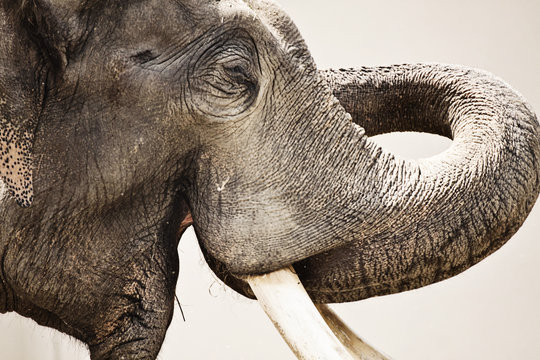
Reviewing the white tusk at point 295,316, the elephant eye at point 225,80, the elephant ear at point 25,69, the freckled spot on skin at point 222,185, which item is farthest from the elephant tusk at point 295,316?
the elephant ear at point 25,69

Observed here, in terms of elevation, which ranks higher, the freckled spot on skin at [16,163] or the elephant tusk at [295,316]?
the freckled spot on skin at [16,163]

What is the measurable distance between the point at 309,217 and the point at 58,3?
16.7 inches

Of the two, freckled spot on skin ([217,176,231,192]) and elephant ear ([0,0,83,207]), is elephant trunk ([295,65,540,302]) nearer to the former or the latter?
freckled spot on skin ([217,176,231,192])

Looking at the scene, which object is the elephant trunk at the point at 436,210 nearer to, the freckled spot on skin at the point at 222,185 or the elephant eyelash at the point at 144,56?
the freckled spot on skin at the point at 222,185

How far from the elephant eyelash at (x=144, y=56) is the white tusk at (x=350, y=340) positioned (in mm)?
450

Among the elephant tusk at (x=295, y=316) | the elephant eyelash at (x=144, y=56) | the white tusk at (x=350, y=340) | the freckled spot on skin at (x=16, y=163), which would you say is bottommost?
the white tusk at (x=350, y=340)

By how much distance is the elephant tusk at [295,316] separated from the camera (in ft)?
3.32

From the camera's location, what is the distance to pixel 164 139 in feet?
3.74

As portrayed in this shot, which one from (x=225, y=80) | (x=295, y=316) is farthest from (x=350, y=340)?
(x=225, y=80)

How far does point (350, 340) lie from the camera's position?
4.33 ft

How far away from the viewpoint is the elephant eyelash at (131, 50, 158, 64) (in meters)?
1.12

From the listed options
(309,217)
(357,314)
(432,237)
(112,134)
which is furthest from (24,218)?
(357,314)

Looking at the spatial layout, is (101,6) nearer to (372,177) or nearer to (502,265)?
(372,177)

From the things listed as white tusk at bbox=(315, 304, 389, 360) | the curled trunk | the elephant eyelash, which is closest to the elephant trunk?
the curled trunk
